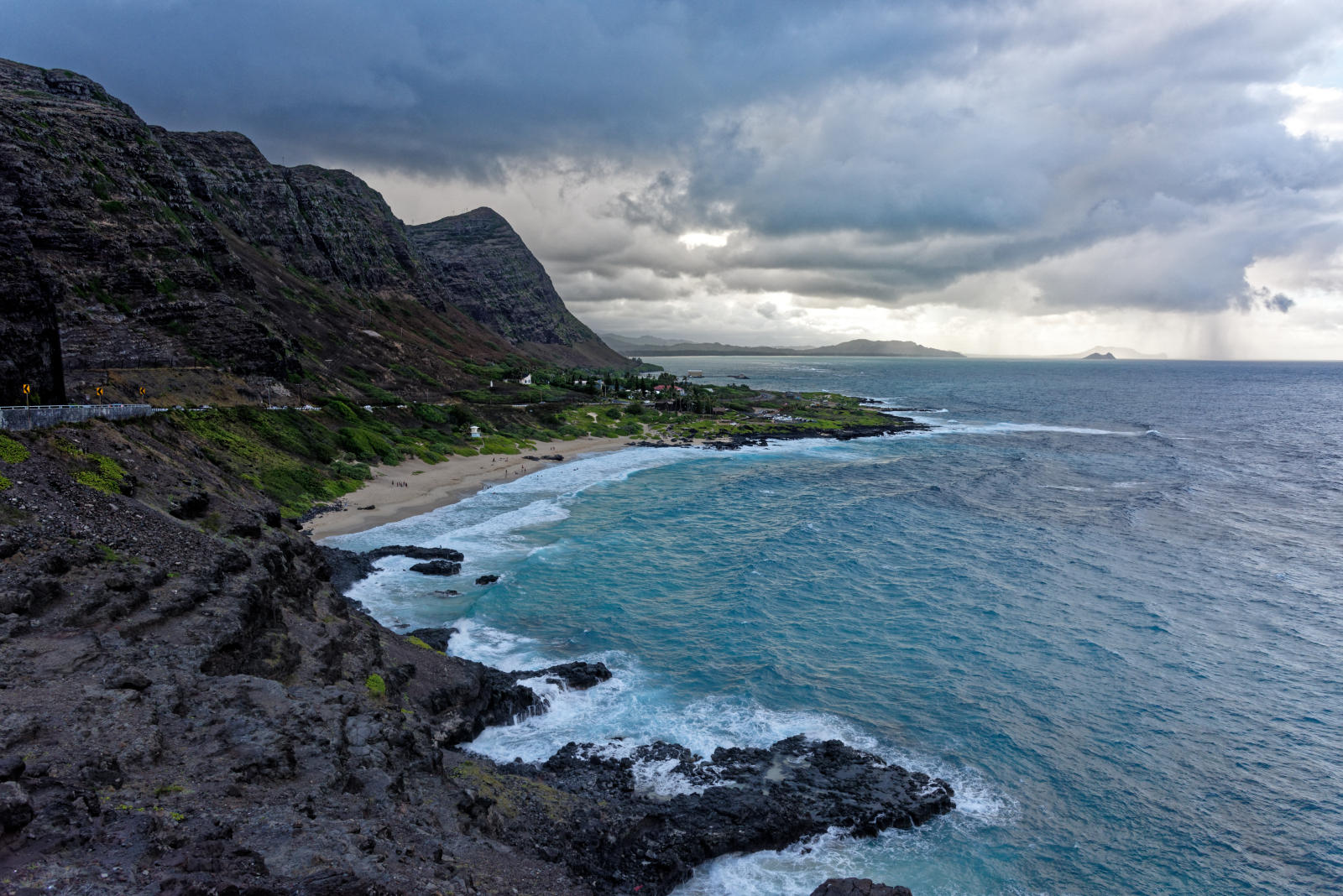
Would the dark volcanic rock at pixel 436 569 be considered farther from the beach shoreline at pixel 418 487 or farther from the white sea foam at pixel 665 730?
the white sea foam at pixel 665 730

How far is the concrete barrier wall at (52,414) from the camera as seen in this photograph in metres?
22.7

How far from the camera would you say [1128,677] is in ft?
99.0

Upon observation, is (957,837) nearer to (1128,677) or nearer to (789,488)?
(1128,677)

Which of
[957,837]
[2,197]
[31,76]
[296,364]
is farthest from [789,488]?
[31,76]

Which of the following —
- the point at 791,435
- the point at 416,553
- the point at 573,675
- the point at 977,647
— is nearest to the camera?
the point at 573,675

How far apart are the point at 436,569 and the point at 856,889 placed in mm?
30238

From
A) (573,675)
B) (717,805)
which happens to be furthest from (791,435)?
(717,805)

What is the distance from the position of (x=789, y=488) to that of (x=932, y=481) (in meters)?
16.2

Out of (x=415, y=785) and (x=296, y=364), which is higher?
(x=296, y=364)

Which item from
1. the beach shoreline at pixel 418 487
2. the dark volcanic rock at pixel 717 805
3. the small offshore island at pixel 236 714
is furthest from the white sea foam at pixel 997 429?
the dark volcanic rock at pixel 717 805

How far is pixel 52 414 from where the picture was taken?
2498cm

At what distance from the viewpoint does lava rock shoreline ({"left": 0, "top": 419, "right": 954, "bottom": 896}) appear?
36.6ft

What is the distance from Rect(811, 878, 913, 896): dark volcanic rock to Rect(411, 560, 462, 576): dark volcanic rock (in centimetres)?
2913

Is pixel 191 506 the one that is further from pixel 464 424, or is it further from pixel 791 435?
pixel 791 435
